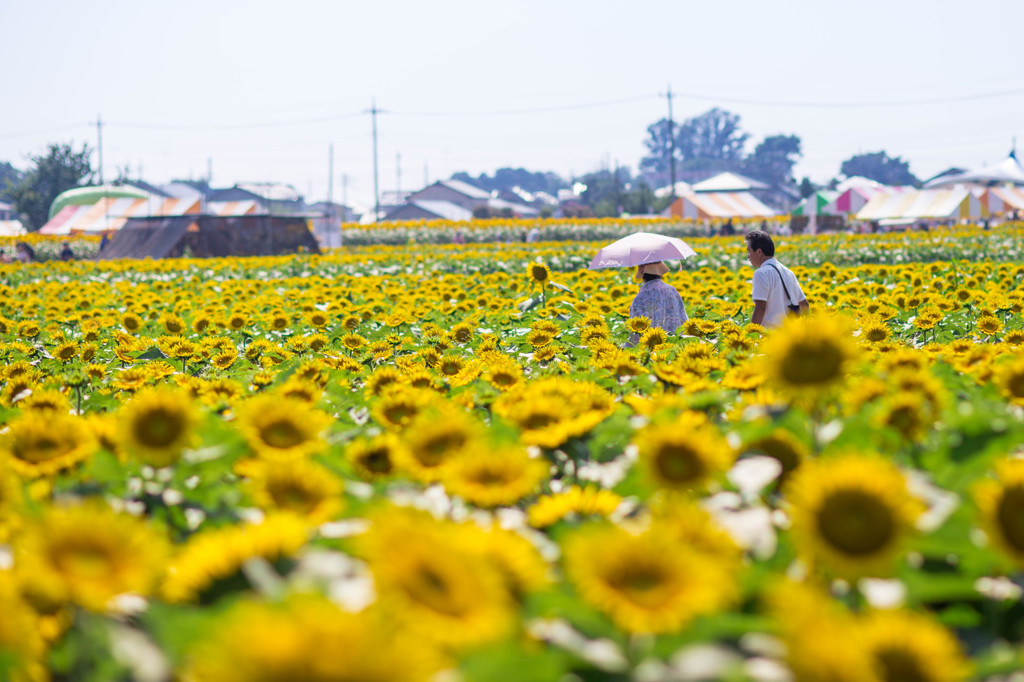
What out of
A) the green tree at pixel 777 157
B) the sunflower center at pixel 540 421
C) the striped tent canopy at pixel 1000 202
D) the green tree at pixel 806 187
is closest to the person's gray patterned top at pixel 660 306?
the sunflower center at pixel 540 421

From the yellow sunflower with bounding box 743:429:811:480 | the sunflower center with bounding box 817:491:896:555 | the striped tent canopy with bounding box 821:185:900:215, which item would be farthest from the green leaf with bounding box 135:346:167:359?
the striped tent canopy with bounding box 821:185:900:215

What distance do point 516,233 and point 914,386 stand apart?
38.1m

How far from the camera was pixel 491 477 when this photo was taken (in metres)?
1.73

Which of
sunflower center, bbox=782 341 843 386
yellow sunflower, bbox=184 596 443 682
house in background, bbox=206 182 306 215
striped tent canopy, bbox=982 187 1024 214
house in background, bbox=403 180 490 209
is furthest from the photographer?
house in background, bbox=403 180 490 209

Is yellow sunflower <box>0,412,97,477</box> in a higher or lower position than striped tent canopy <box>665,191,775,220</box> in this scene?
lower

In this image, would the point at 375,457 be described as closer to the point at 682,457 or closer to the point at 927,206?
the point at 682,457

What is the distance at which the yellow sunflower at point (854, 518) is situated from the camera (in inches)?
53.7

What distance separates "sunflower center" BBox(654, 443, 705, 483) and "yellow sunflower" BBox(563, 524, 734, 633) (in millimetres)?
395

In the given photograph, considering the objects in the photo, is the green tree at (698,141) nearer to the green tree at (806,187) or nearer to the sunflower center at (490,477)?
the green tree at (806,187)

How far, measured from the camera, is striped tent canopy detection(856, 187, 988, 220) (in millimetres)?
39219

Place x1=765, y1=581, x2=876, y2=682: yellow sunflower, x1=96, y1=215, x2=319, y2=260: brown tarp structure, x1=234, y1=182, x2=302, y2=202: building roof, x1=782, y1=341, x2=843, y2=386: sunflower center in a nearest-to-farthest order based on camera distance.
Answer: x1=765, y1=581, x2=876, y2=682: yellow sunflower → x1=782, y1=341, x2=843, y2=386: sunflower center → x1=96, y1=215, x2=319, y2=260: brown tarp structure → x1=234, y1=182, x2=302, y2=202: building roof

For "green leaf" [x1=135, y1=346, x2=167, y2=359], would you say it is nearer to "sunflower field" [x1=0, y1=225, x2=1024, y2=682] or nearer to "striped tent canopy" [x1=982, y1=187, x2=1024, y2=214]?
"sunflower field" [x1=0, y1=225, x2=1024, y2=682]

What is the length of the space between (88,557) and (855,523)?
112 centimetres

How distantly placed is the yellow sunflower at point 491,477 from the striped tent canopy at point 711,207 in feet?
177
